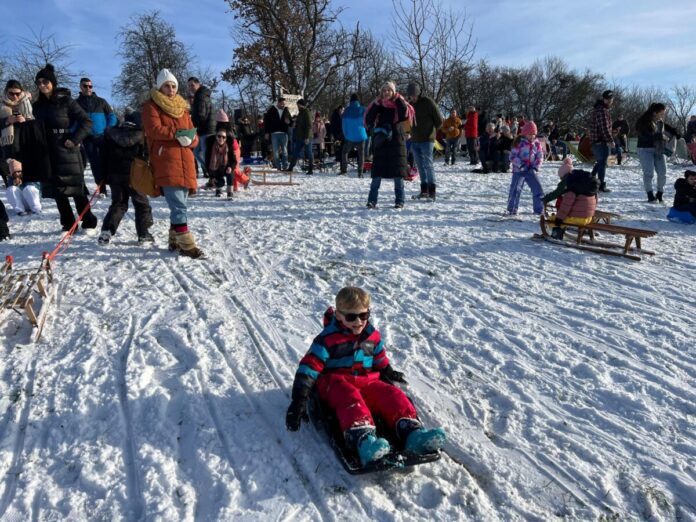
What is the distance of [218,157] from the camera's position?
940 cm

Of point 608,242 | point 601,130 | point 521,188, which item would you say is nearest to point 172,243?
point 521,188

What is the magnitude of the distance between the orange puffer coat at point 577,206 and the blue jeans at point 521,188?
1455 mm

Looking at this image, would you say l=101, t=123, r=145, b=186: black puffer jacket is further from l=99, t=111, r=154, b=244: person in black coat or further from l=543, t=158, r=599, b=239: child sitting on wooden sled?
l=543, t=158, r=599, b=239: child sitting on wooden sled

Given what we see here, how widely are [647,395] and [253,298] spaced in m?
3.29

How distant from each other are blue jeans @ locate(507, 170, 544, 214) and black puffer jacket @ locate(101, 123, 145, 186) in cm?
576

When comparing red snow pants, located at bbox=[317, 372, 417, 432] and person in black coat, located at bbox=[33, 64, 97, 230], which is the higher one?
person in black coat, located at bbox=[33, 64, 97, 230]

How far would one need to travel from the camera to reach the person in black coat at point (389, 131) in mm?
7719

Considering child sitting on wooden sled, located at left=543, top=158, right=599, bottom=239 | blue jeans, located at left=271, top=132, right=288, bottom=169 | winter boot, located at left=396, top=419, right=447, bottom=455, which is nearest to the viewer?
winter boot, located at left=396, top=419, right=447, bottom=455

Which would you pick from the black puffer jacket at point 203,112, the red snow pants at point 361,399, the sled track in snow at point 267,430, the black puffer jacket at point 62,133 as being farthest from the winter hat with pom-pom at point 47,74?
the red snow pants at point 361,399

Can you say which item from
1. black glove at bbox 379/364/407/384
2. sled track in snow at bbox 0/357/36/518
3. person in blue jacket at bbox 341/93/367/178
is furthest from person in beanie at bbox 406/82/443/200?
sled track in snow at bbox 0/357/36/518

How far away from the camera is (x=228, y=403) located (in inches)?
116

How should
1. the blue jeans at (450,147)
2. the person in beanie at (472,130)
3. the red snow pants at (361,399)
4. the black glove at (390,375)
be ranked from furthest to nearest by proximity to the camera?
the blue jeans at (450,147)
the person in beanie at (472,130)
the black glove at (390,375)
the red snow pants at (361,399)

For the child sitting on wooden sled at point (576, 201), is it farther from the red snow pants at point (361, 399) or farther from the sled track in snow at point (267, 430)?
the sled track in snow at point (267, 430)

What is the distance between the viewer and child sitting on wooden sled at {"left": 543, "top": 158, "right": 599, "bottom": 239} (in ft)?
20.9
